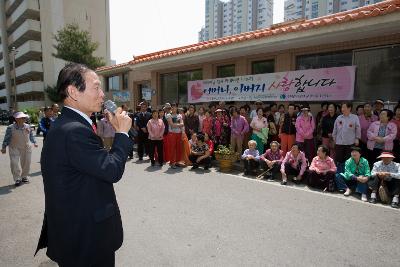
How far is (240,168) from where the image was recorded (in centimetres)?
879

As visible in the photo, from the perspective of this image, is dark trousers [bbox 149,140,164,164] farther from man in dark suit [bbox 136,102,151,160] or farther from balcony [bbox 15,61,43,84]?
balcony [bbox 15,61,43,84]

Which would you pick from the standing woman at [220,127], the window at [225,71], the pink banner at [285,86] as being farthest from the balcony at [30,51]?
the standing woman at [220,127]

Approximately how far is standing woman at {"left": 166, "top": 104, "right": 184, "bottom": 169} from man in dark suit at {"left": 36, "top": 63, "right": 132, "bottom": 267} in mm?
7396

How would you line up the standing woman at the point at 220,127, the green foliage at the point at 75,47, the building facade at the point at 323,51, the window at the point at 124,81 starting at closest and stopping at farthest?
the building facade at the point at 323,51 < the standing woman at the point at 220,127 < the window at the point at 124,81 < the green foliage at the point at 75,47

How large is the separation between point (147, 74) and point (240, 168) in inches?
378

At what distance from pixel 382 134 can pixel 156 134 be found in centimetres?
616

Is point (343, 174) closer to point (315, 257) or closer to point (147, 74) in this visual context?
point (315, 257)

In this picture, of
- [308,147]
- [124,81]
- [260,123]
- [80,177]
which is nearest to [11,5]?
[124,81]

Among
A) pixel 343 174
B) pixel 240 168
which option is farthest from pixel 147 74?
pixel 343 174

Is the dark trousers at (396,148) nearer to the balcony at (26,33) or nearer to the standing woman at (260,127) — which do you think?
the standing woman at (260,127)

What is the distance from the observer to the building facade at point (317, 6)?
237ft

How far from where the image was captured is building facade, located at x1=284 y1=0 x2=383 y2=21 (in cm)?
7219

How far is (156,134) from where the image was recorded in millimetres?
9320

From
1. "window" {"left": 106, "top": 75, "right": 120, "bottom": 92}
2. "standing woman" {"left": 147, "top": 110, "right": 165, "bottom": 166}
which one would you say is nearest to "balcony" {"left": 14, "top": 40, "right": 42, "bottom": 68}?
"window" {"left": 106, "top": 75, "right": 120, "bottom": 92}
